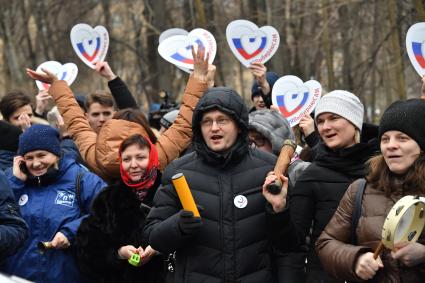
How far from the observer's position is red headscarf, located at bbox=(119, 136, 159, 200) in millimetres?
4965

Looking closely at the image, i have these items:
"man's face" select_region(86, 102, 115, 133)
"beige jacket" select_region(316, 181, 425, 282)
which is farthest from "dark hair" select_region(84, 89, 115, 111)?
"beige jacket" select_region(316, 181, 425, 282)

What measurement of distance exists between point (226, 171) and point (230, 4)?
19350 mm

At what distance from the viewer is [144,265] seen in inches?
195

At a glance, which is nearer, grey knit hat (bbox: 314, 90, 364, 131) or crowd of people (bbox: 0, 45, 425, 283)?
crowd of people (bbox: 0, 45, 425, 283)

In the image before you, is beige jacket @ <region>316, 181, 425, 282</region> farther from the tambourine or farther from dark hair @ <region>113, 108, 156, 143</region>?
dark hair @ <region>113, 108, 156, 143</region>

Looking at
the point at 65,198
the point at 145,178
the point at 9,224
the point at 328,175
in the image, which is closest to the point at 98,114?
the point at 65,198

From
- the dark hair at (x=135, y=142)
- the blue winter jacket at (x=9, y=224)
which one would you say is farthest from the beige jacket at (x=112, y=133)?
the blue winter jacket at (x=9, y=224)

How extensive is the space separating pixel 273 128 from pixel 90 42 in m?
3.18

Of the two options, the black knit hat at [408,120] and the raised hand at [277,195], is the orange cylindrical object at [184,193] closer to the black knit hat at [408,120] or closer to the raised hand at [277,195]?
the raised hand at [277,195]

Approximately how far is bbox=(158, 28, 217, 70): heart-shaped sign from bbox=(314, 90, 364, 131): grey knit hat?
2085mm

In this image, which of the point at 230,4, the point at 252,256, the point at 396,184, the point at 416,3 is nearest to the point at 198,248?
the point at 252,256

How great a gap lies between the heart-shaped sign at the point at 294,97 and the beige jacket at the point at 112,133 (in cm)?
110

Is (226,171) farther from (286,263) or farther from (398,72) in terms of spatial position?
(398,72)

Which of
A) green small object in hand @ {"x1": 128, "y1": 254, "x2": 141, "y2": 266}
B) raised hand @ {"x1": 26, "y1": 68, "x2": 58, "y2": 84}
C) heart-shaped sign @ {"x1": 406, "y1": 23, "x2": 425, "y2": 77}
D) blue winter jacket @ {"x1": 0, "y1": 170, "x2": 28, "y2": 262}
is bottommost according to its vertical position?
green small object in hand @ {"x1": 128, "y1": 254, "x2": 141, "y2": 266}
